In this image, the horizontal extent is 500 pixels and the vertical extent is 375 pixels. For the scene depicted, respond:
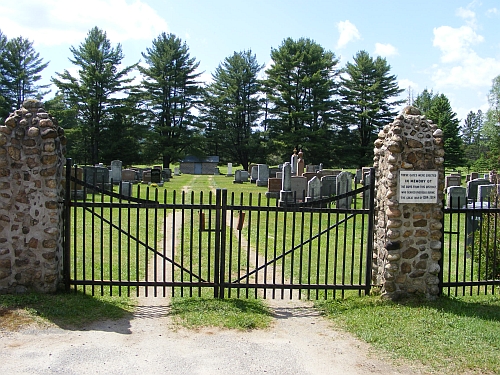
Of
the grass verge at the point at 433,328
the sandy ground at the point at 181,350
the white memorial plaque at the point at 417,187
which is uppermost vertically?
the white memorial plaque at the point at 417,187

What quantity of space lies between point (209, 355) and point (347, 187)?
12819 millimetres

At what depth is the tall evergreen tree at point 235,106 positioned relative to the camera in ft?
173

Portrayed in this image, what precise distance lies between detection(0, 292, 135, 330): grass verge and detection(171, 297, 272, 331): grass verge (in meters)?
0.72

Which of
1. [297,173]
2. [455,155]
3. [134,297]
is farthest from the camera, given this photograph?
[455,155]

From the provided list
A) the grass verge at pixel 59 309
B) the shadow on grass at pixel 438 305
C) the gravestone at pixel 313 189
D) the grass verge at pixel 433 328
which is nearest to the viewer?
the grass verge at pixel 433 328

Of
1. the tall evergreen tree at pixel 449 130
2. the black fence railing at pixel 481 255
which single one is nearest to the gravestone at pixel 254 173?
the tall evergreen tree at pixel 449 130

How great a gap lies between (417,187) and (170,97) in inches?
1785

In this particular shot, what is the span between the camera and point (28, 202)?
626cm

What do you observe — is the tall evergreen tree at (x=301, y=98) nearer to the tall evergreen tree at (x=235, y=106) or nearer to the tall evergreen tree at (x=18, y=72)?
the tall evergreen tree at (x=235, y=106)

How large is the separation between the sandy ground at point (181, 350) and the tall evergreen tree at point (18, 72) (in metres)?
43.8

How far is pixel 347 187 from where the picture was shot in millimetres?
16859

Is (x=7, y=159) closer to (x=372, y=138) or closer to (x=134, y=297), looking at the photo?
(x=134, y=297)

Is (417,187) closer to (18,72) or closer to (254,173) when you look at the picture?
(254,173)

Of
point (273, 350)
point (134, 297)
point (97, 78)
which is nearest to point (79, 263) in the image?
point (134, 297)
